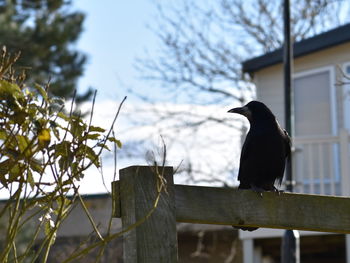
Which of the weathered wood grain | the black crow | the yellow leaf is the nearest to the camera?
the yellow leaf

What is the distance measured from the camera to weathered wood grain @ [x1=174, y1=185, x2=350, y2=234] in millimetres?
3555

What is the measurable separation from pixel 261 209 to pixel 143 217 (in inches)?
25.2

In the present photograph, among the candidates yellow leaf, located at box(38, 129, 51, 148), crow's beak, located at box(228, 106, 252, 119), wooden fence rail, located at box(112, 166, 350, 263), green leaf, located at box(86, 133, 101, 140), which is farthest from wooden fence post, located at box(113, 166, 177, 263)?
crow's beak, located at box(228, 106, 252, 119)

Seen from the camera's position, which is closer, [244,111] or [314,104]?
[244,111]

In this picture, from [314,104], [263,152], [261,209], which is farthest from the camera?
A: [314,104]

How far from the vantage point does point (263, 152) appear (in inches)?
248

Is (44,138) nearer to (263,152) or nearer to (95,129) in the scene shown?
(95,129)

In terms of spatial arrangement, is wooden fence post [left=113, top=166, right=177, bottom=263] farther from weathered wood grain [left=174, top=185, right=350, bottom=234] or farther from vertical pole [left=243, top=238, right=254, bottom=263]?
vertical pole [left=243, top=238, right=254, bottom=263]

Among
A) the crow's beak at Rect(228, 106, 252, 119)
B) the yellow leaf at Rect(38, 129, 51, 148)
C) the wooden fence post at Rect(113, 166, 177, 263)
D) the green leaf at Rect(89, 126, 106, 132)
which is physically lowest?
the wooden fence post at Rect(113, 166, 177, 263)

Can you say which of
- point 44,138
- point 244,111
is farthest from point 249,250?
point 44,138

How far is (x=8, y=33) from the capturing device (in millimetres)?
27234

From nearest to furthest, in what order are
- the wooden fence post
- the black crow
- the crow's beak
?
the wooden fence post → the black crow → the crow's beak

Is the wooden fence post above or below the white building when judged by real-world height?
below

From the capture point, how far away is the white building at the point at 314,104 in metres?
16.0
